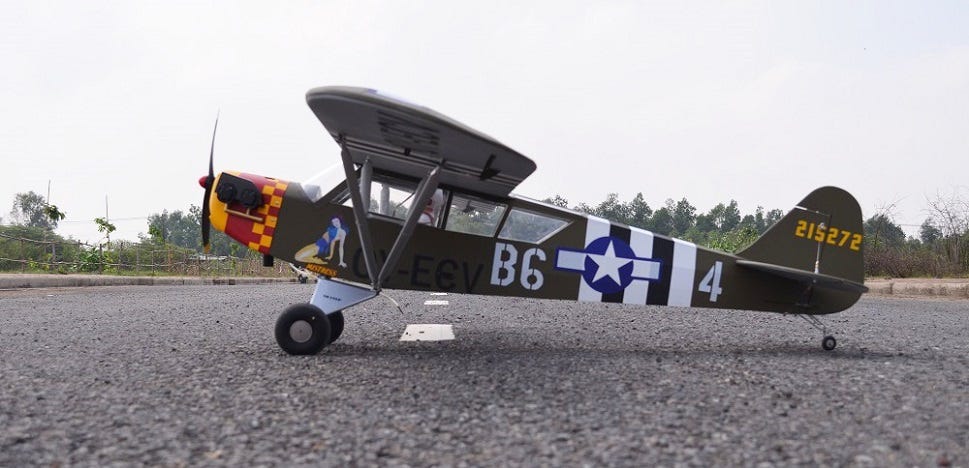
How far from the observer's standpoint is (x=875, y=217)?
21.7 metres

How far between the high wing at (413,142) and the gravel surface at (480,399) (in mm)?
1498

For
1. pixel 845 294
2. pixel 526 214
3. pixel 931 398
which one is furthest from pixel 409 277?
pixel 845 294

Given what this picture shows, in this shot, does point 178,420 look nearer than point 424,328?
Yes

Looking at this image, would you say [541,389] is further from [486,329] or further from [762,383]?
[486,329]

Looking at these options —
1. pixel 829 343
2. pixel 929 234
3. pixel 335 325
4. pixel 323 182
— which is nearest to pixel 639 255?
pixel 829 343

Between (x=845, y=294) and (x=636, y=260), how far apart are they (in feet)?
7.19

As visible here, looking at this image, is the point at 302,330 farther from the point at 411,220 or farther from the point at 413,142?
the point at 413,142

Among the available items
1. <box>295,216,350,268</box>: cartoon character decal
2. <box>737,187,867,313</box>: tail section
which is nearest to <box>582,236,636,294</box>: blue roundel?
<box>737,187,867,313</box>: tail section

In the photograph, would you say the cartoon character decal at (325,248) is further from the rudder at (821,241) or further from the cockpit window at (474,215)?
the rudder at (821,241)

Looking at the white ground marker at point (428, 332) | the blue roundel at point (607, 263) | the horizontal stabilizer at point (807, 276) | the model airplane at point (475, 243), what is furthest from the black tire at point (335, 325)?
the horizontal stabilizer at point (807, 276)

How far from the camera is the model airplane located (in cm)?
520

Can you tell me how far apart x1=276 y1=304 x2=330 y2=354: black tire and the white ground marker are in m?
1.02

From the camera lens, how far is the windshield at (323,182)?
18.4ft

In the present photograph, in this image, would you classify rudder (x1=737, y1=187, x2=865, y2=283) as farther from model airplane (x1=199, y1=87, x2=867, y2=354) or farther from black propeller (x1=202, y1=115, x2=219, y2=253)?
black propeller (x1=202, y1=115, x2=219, y2=253)
